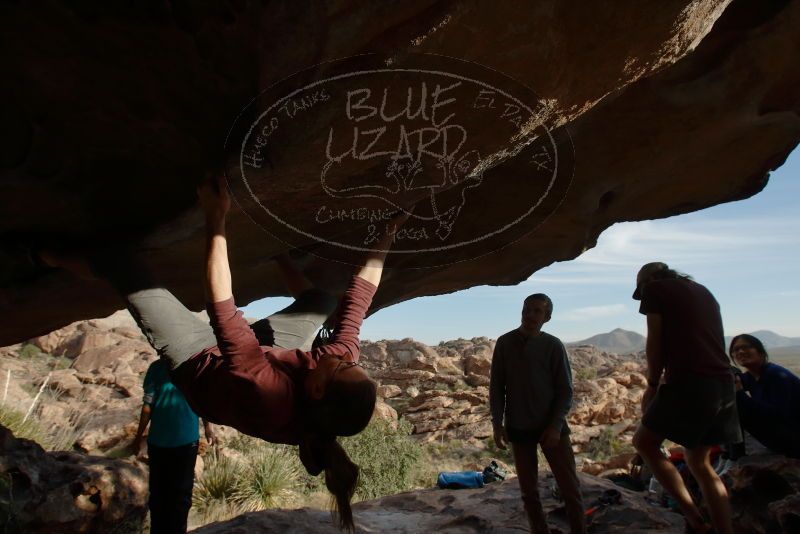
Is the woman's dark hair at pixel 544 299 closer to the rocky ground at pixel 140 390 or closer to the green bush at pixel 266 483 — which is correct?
the green bush at pixel 266 483

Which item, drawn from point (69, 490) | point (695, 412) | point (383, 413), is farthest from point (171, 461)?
point (383, 413)

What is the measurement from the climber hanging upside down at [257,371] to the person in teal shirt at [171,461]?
55.3 inches

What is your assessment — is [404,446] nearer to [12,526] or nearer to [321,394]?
[12,526]

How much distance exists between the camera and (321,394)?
2049mm

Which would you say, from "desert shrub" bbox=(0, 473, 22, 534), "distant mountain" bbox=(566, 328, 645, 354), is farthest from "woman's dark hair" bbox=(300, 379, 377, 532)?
"distant mountain" bbox=(566, 328, 645, 354)

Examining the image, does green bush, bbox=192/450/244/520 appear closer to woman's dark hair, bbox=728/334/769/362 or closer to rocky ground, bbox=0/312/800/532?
rocky ground, bbox=0/312/800/532

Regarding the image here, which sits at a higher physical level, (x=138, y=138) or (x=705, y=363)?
(x=138, y=138)

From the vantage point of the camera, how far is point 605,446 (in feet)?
58.3

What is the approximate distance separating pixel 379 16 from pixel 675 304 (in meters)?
2.57

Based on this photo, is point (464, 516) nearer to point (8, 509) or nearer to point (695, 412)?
point (695, 412)

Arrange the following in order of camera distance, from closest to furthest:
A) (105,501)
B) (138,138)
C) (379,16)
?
(379,16) → (138,138) → (105,501)

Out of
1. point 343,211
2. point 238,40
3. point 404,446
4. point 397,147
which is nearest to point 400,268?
point 343,211

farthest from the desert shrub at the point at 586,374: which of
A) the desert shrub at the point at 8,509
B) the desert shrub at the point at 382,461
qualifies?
the desert shrub at the point at 8,509

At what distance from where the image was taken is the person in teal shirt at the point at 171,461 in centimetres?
350
